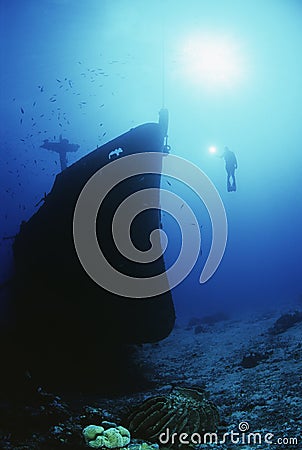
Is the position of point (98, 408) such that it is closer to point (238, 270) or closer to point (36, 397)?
point (36, 397)

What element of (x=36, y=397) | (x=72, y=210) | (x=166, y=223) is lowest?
(x=36, y=397)

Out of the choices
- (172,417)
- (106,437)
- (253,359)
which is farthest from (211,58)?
(106,437)

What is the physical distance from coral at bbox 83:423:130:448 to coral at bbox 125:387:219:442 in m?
0.41

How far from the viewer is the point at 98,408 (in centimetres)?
578

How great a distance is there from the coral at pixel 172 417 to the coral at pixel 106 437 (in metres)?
0.41

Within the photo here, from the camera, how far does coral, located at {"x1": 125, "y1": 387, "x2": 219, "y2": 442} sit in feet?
15.5

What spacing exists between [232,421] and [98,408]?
93.7 inches

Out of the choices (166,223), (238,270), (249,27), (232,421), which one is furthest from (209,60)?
(238,270)

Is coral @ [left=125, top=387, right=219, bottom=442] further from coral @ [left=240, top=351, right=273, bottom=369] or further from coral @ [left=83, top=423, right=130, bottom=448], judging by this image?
coral @ [left=240, top=351, right=273, bottom=369]

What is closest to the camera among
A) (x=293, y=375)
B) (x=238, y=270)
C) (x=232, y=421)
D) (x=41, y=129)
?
(x=232, y=421)

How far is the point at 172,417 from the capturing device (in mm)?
4887

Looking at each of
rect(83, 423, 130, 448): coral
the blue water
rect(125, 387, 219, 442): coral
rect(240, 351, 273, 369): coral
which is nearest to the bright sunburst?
the blue water

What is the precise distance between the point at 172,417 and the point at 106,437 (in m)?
1.10

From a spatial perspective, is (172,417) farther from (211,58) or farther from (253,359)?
(211,58)
